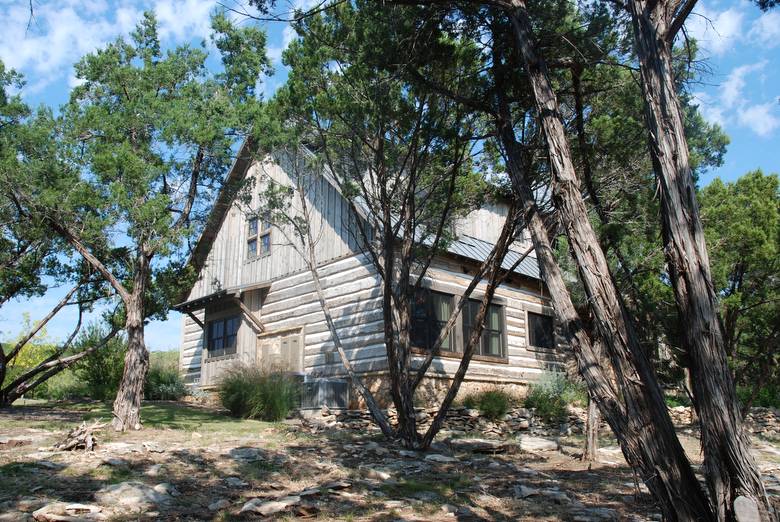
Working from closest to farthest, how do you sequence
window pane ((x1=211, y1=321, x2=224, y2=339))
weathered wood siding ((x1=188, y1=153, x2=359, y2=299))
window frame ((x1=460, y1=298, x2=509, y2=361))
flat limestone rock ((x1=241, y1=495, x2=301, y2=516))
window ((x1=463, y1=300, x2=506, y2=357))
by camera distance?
1. flat limestone rock ((x1=241, y1=495, x2=301, y2=516))
2. weathered wood siding ((x1=188, y1=153, x2=359, y2=299))
3. window frame ((x1=460, y1=298, x2=509, y2=361))
4. window ((x1=463, y1=300, x2=506, y2=357))
5. window pane ((x1=211, y1=321, x2=224, y2=339))

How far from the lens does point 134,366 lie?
11.0 m

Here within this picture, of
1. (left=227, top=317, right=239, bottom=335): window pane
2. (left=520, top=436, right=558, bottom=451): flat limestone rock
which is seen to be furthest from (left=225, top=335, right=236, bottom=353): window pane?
(left=520, top=436, right=558, bottom=451): flat limestone rock

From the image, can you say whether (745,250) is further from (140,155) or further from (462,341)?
(140,155)

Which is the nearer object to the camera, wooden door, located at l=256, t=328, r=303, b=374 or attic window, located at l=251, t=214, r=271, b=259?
wooden door, located at l=256, t=328, r=303, b=374

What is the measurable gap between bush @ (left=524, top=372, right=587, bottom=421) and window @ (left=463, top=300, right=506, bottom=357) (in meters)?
1.37

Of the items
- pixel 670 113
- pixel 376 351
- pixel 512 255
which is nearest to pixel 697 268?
pixel 670 113

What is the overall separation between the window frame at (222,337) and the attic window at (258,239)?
1974mm

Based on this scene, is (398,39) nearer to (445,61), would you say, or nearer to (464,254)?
(445,61)

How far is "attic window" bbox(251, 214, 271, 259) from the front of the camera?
734 inches

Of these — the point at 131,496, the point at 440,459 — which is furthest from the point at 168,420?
the point at 131,496

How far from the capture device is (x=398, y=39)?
825 centimetres

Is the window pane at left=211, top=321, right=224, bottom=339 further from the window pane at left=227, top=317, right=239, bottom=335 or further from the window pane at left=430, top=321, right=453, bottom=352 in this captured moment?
the window pane at left=430, top=321, right=453, bottom=352

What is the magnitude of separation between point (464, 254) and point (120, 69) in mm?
8725

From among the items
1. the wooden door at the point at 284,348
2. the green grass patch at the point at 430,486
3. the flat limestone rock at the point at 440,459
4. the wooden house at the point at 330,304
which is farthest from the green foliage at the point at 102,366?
the green grass patch at the point at 430,486
